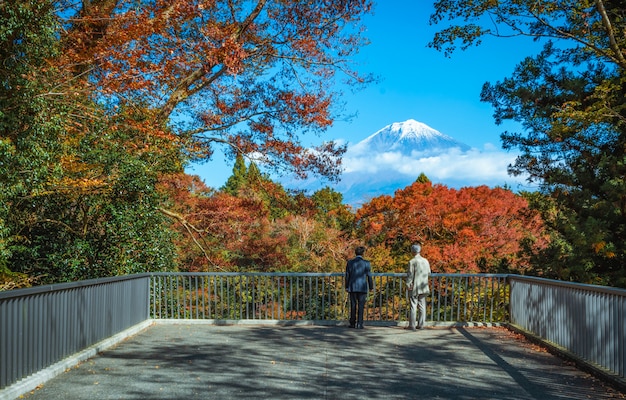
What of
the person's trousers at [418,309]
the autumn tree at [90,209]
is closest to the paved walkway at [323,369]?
the person's trousers at [418,309]

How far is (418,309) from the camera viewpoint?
486 inches

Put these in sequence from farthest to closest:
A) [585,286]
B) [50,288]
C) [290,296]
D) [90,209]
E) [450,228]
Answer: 1. [450,228]
2. [290,296]
3. [90,209]
4. [585,286]
5. [50,288]

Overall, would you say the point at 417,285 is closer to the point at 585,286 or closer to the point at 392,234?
the point at 585,286

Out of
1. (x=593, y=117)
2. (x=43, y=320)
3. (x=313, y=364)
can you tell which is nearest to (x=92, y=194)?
(x=43, y=320)

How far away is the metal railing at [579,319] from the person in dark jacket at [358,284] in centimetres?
311

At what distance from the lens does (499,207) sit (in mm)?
27609

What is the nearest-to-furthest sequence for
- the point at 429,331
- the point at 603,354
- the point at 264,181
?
1. the point at 603,354
2. the point at 429,331
3. the point at 264,181

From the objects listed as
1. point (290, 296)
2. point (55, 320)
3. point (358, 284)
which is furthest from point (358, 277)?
point (55, 320)

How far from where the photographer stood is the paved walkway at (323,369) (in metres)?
6.48

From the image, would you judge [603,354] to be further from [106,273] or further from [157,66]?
[157,66]

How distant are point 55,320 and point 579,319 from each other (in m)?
7.33

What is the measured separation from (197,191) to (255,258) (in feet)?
13.6

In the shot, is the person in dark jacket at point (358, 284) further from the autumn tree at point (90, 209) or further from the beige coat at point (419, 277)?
the autumn tree at point (90, 209)

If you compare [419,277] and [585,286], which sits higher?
[585,286]
